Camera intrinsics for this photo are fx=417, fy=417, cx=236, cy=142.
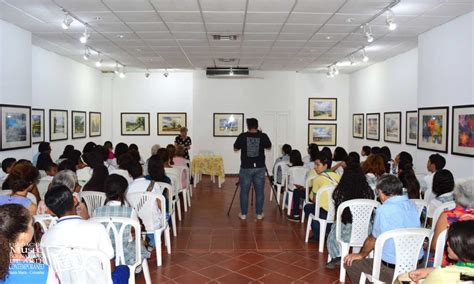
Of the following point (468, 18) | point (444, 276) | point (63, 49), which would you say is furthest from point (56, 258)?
point (63, 49)

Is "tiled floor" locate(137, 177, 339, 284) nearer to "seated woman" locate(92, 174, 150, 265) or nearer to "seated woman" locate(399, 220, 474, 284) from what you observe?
"seated woman" locate(92, 174, 150, 265)

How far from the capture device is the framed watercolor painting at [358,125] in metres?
11.3

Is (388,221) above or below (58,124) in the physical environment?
below

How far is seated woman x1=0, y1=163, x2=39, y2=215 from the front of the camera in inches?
138

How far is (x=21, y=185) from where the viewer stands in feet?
12.0

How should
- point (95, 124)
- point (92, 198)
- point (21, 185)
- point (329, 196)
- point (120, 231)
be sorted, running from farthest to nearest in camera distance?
point (95, 124)
point (329, 196)
point (92, 198)
point (21, 185)
point (120, 231)

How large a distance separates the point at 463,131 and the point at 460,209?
343 cm

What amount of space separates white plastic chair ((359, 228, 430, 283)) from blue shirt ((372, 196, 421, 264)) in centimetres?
9

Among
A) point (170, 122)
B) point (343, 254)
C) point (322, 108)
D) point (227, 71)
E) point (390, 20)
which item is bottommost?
point (343, 254)

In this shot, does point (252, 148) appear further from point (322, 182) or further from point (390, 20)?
point (390, 20)

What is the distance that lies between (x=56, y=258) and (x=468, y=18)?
5.83 metres

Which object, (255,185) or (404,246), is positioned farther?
(255,185)

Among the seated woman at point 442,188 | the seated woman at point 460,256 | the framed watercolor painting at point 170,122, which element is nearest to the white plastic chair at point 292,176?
the seated woman at point 442,188

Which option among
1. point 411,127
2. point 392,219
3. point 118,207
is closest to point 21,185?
point 118,207
